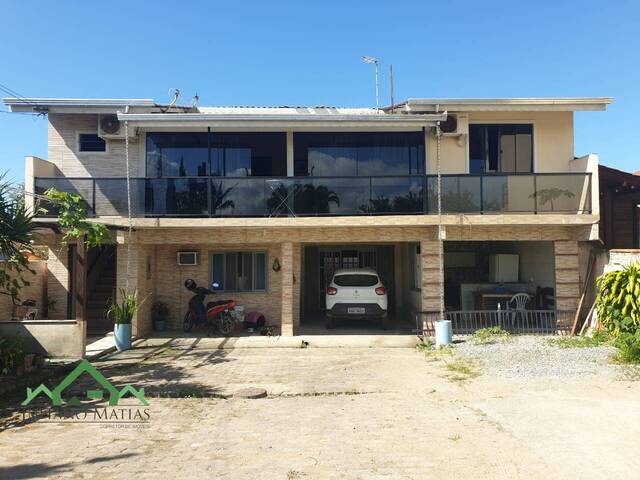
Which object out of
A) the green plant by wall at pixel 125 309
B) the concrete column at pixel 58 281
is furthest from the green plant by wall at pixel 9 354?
the concrete column at pixel 58 281

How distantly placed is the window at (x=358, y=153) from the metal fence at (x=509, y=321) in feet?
14.3

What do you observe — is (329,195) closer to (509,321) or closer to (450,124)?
(450,124)

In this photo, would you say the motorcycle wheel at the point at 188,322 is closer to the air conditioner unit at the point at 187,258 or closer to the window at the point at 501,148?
the air conditioner unit at the point at 187,258

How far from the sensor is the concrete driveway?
447 centimetres

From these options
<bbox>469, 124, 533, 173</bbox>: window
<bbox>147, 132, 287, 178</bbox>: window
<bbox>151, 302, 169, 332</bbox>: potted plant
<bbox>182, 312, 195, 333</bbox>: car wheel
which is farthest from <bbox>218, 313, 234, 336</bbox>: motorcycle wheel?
<bbox>469, 124, 533, 173</bbox>: window

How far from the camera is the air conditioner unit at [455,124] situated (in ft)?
41.6

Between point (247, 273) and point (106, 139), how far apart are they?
18.9ft

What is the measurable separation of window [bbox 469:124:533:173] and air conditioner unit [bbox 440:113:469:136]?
47 cm

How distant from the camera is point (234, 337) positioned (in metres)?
12.0

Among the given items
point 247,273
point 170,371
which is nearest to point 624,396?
point 170,371

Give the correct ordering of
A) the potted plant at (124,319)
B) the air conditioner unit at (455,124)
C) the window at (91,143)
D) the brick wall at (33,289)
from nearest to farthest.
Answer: the potted plant at (124,319), the brick wall at (33,289), the air conditioner unit at (455,124), the window at (91,143)

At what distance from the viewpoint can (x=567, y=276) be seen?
1189cm

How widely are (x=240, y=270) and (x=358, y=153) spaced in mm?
5100

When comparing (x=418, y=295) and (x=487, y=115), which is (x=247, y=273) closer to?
(x=418, y=295)
